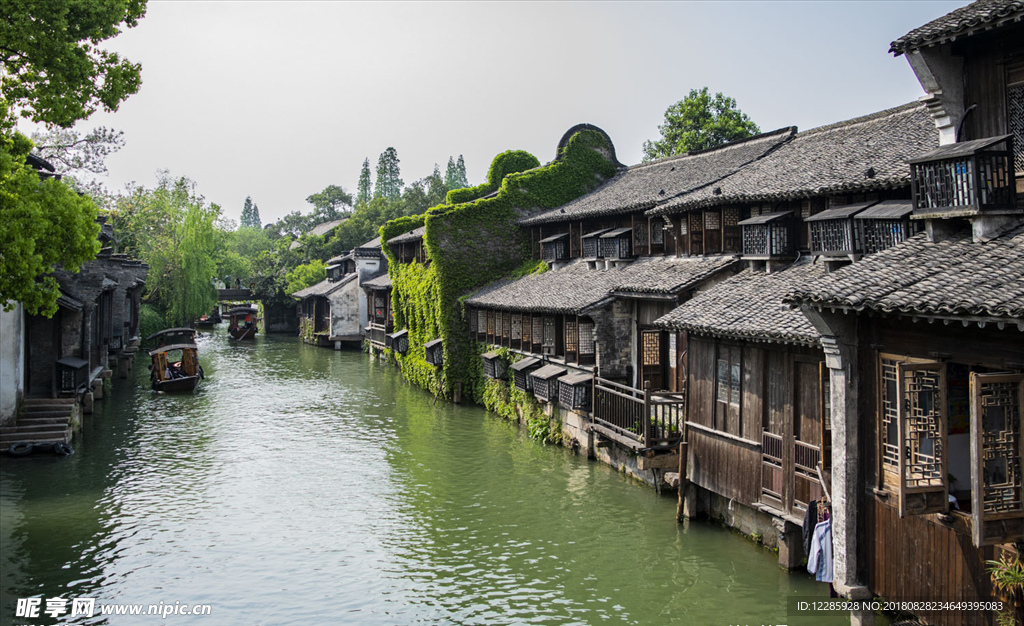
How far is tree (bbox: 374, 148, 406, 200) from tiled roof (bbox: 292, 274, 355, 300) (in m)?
42.6

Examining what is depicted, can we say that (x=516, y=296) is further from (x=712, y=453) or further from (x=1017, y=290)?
(x=1017, y=290)

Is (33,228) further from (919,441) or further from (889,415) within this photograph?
(919,441)

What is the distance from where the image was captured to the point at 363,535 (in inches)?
675

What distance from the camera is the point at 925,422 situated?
9500 mm

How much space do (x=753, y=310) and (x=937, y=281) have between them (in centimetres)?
585

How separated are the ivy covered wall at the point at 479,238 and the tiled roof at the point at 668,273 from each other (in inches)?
370

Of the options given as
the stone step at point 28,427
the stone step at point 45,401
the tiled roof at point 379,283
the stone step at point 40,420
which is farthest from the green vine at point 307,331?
the stone step at point 28,427

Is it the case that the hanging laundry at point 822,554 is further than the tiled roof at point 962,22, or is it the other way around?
the hanging laundry at point 822,554

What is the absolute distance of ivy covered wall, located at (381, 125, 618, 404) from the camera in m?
34.1

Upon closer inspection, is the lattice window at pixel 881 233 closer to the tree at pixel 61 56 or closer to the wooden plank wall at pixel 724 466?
the wooden plank wall at pixel 724 466

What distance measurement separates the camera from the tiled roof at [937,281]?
27.8 feet

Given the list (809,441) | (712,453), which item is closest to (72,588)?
(712,453)

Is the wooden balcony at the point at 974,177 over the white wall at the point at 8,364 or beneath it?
over

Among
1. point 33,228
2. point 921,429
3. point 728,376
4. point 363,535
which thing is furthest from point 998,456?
point 33,228
